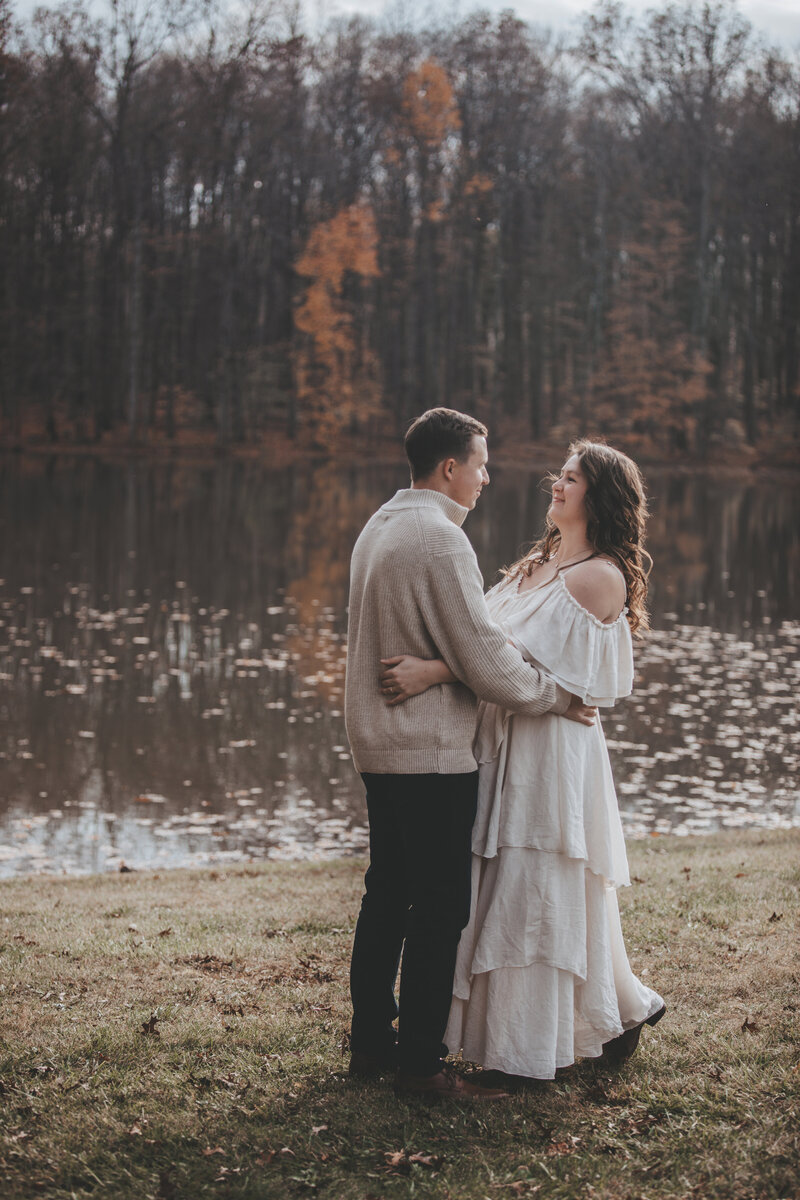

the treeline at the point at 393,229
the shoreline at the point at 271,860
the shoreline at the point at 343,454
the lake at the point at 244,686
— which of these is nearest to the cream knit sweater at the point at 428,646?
the shoreline at the point at 271,860

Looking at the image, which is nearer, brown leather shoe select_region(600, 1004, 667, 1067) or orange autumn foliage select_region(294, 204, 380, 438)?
brown leather shoe select_region(600, 1004, 667, 1067)

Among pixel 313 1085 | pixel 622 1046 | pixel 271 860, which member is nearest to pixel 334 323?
pixel 271 860

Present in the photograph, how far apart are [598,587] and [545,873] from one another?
2.93 ft

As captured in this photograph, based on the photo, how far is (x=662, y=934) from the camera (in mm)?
5180

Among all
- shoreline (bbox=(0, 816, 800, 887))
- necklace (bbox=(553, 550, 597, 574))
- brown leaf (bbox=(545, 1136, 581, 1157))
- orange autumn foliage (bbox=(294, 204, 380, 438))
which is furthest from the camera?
orange autumn foliage (bbox=(294, 204, 380, 438))

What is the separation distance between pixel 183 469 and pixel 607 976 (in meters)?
33.9

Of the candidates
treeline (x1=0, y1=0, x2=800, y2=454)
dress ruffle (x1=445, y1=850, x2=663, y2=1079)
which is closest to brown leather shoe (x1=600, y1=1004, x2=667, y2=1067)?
dress ruffle (x1=445, y1=850, x2=663, y2=1079)

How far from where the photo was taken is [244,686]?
12469 millimetres

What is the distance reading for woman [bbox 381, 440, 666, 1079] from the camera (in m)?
3.48

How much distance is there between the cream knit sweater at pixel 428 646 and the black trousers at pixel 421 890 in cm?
9

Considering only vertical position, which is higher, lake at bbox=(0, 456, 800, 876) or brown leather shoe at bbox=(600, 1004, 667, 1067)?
brown leather shoe at bbox=(600, 1004, 667, 1067)

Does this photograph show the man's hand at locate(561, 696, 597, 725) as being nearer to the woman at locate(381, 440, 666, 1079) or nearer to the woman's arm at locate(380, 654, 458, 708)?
the woman at locate(381, 440, 666, 1079)

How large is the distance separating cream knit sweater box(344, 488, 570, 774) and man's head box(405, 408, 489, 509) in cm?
5

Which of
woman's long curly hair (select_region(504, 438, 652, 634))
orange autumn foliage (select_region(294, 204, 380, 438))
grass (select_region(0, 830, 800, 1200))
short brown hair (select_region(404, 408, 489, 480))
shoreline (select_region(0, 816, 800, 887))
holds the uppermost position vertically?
orange autumn foliage (select_region(294, 204, 380, 438))
